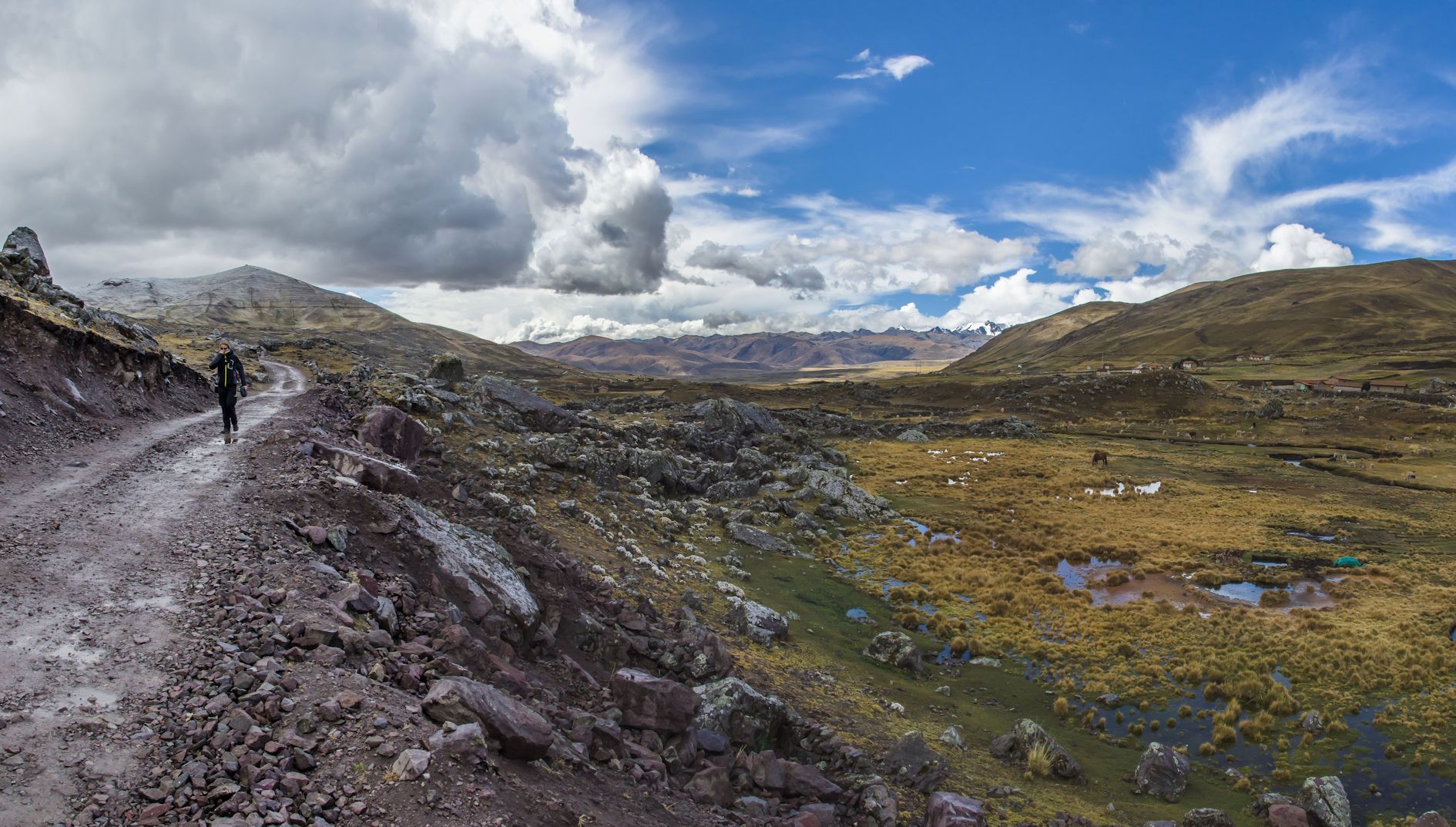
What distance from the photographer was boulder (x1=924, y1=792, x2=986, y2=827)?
1569cm

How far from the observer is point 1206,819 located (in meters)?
17.9

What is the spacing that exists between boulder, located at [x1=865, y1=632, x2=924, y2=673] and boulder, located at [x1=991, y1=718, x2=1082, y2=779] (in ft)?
21.6

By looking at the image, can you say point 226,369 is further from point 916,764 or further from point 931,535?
point 931,535

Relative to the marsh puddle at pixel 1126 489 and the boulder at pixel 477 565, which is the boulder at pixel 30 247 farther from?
→ the marsh puddle at pixel 1126 489

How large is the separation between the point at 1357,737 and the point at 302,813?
33.9 m

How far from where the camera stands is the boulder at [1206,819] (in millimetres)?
17844

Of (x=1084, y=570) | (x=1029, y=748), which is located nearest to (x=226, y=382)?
(x=1029, y=748)

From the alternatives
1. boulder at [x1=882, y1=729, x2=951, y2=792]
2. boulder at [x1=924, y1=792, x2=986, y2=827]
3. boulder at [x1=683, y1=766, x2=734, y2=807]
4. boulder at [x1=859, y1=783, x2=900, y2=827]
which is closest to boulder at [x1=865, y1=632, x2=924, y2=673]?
boulder at [x1=882, y1=729, x2=951, y2=792]

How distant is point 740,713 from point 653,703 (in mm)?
2912

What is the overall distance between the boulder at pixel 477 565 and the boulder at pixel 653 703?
3.24 meters

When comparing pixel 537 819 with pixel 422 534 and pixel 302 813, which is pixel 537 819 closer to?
pixel 302 813

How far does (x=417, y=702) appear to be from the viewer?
1042 centimetres

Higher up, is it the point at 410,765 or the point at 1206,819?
the point at 410,765

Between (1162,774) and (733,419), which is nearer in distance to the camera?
(1162,774)
